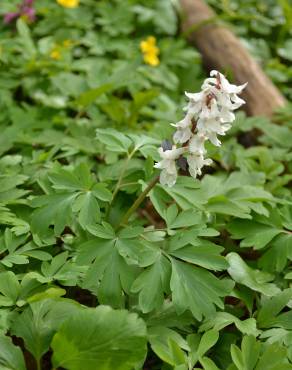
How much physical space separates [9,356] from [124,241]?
1.72 ft

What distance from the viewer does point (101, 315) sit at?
161cm

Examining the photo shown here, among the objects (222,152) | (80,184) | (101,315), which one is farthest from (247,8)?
(101,315)

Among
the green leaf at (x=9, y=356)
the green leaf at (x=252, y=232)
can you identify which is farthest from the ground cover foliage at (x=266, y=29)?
the green leaf at (x=9, y=356)

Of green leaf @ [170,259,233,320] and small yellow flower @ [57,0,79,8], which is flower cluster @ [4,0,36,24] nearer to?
small yellow flower @ [57,0,79,8]

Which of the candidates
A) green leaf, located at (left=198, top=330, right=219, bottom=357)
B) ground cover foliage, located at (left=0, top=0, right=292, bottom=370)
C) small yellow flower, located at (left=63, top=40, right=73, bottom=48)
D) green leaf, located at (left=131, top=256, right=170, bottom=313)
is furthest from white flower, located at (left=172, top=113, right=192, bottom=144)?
small yellow flower, located at (left=63, top=40, right=73, bottom=48)

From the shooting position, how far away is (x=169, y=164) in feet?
5.94

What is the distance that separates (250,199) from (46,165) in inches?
36.7

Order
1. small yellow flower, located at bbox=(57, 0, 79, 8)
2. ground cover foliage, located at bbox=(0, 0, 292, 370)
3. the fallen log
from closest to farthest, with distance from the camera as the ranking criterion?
ground cover foliage, located at bbox=(0, 0, 292, 370) → the fallen log → small yellow flower, located at bbox=(57, 0, 79, 8)

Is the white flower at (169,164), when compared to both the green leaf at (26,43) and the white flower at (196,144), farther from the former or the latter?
the green leaf at (26,43)

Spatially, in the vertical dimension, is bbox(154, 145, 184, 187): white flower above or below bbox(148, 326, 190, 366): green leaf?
above

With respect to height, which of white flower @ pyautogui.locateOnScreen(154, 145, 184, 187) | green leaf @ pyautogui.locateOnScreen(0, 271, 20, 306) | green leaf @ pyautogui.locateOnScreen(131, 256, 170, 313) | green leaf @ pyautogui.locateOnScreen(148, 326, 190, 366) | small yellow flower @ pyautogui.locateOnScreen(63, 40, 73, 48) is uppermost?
white flower @ pyautogui.locateOnScreen(154, 145, 184, 187)

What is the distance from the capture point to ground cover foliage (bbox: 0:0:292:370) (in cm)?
169

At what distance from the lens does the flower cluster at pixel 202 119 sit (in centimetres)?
168

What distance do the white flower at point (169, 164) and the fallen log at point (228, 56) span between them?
1760 mm
